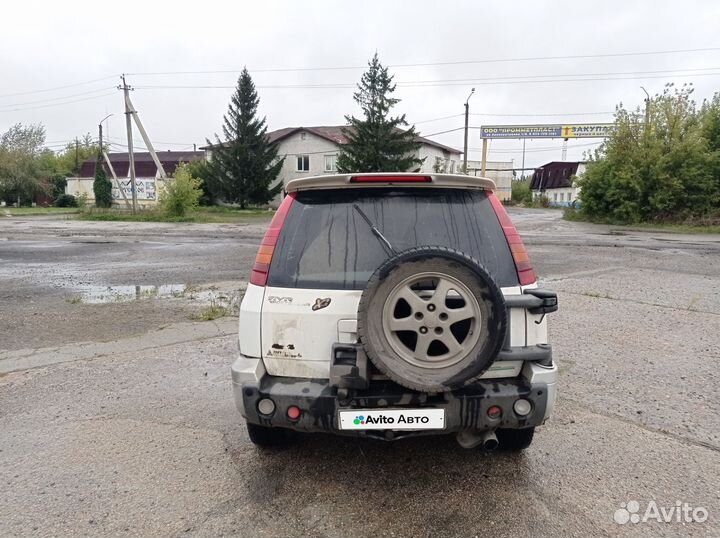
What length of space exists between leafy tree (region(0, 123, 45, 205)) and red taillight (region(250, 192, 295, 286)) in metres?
64.5

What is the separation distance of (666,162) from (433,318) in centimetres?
2870

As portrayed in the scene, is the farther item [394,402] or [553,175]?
[553,175]

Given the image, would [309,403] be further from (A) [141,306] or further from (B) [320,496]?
(A) [141,306]

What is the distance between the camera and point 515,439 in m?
3.02

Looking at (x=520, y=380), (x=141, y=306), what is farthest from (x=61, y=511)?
(x=141, y=306)

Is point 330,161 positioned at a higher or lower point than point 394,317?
higher

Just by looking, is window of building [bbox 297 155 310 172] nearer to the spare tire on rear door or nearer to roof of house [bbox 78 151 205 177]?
roof of house [bbox 78 151 205 177]

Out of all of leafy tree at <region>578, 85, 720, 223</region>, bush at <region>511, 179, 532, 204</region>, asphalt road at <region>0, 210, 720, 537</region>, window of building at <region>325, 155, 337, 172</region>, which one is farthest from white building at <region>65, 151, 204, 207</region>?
asphalt road at <region>0, 210, 720, 537</region>

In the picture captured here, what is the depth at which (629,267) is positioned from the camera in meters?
11.3

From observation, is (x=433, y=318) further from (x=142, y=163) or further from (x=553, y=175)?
(x=553, y=175)

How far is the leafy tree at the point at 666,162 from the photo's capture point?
25438 millimetres

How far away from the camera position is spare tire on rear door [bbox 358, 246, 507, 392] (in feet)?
7.72

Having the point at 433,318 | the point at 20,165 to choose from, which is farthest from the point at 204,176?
the point at 433,318

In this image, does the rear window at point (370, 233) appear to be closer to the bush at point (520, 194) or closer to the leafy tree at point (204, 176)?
the leafy tree at point (204, 176)
